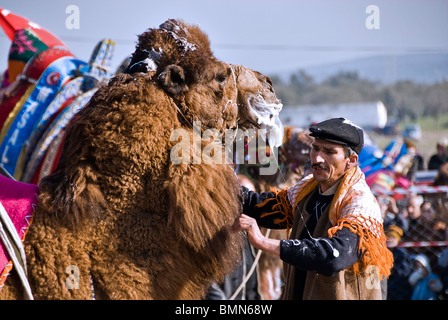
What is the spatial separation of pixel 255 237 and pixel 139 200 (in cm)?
55

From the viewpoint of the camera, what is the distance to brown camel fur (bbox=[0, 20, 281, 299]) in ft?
7.02

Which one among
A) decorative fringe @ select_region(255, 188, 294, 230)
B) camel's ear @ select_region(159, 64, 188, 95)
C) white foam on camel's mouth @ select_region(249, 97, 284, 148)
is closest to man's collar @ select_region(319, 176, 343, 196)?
decorative fringe @ select_region(255, 188, 294, 230)

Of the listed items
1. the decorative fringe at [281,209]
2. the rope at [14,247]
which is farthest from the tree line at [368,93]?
the rope at [14,247]

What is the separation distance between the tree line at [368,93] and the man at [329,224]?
26.4 metres

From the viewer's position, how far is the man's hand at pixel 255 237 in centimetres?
229

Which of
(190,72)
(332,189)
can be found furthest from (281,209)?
(190,72)

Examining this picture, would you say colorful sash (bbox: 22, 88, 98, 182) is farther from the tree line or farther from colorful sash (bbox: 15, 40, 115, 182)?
the tree line

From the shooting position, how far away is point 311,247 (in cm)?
224

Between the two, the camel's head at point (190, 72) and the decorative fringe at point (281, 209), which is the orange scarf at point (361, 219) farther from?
the camel's head at point (190, 72)

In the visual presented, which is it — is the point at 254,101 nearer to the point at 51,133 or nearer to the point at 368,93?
the point at 51,133

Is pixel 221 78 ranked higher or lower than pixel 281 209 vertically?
higher

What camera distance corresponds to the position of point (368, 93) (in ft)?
141
